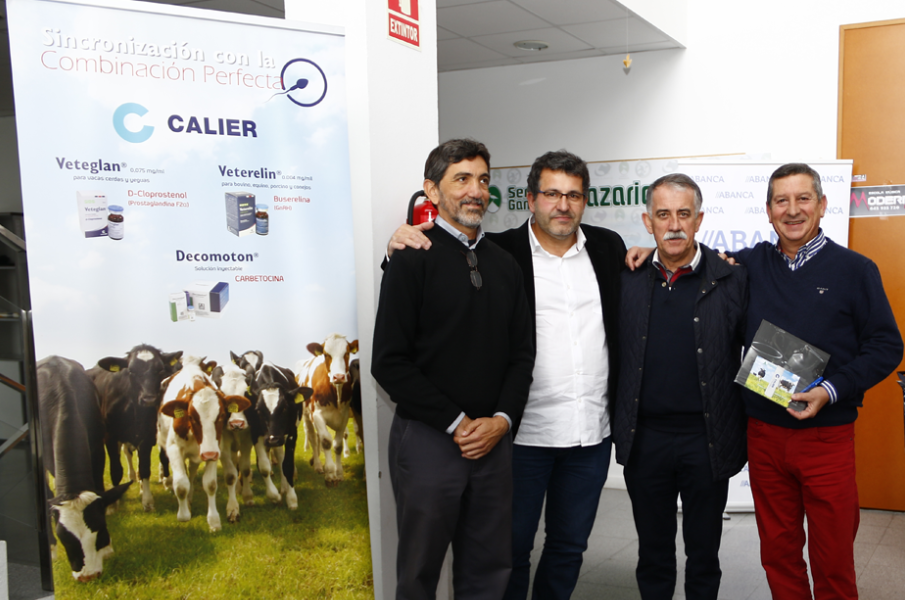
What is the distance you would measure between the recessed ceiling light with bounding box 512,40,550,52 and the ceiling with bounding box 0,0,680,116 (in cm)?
3

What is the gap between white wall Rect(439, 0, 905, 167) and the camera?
14.9 ft

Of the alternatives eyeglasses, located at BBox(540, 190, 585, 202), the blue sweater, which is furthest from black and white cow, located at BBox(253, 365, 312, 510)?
the blue sweater

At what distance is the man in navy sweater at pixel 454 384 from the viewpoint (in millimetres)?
2113

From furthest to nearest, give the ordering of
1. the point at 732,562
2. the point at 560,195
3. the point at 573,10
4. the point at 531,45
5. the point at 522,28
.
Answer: the point at 531,45 < the point at 522,28 < the point at 573,10 < the point at 732,562 < the point at 560,195

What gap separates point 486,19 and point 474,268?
8.53 feet

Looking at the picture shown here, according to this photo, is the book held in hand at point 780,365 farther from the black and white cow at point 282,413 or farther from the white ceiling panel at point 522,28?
the white ceiling panel at point 522,28

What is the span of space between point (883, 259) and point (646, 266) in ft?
8.67

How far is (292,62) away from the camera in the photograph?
2252 mm

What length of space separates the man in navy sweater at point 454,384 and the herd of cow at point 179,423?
0.90 ft

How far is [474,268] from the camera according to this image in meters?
2.23

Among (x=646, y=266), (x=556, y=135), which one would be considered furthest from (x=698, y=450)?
(x=556, y=135)

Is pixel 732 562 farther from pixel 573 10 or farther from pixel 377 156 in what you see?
pixel 573 10

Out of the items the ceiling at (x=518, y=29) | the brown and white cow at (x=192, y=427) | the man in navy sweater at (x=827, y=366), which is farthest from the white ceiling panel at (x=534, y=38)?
the brown and white cow at (x=192, y=427)

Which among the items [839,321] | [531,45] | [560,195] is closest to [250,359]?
[560,195]
